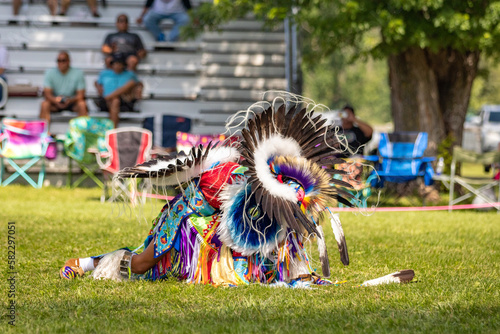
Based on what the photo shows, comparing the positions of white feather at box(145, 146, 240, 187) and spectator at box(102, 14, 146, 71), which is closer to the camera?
white feather at box(145, 146, 240, 187)

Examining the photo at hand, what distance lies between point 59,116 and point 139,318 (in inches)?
381

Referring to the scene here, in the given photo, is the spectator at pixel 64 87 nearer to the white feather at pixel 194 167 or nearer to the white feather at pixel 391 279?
the white feather at pixel 194 167

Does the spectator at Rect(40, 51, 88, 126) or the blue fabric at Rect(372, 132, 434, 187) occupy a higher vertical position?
the spectator at Rect(40, 51, 88, 126)

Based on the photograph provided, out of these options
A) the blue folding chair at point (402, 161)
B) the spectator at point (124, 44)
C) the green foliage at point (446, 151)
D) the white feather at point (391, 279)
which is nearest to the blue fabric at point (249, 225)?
the white feather at point (391, 279)

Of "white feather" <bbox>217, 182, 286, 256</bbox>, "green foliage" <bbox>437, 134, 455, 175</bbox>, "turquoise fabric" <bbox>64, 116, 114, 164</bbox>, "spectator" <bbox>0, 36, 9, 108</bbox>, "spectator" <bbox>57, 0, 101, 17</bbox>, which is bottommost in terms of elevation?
"green foliage" <bbox>437, 134, 455, 175</bbox>

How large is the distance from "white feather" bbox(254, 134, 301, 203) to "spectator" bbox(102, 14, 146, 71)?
8.99 metres

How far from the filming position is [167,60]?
13.4m

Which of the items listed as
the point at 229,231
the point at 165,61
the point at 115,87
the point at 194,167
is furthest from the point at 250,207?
the point at 165,61

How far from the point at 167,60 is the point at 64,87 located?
200cm

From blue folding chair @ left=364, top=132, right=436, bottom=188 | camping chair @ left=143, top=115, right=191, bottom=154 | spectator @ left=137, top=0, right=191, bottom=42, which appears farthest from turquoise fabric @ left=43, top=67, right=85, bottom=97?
blue folding chair @ left=364, top=132, right=436, bottom=188

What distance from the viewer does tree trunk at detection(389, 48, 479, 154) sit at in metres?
12.0

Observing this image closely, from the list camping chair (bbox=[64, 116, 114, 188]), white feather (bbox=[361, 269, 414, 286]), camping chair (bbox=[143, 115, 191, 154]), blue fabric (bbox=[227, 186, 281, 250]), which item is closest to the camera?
blue fabric (bbox=[227, 186, 281, 250])

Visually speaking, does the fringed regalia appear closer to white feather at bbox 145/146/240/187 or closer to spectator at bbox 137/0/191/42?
white feather at bbox 145/146/240/187

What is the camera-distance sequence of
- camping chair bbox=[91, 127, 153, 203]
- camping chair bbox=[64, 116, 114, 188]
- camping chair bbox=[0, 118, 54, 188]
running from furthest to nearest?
camping chair bbox=[0, 118, 54, 188] → camping chair bbox=[64, 116, 114, 188] → camping chair bbox=[91, 127, 153, 203]
